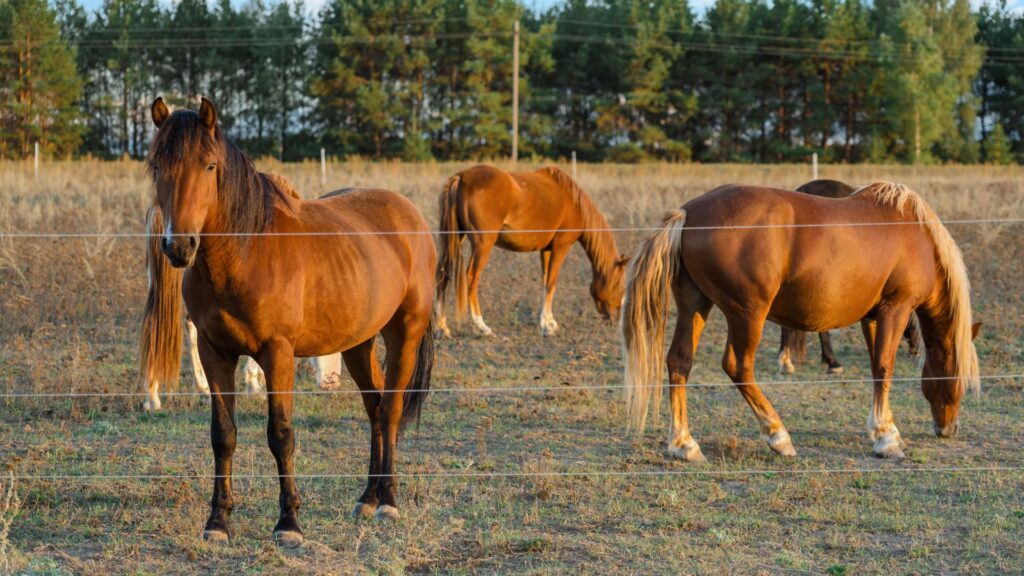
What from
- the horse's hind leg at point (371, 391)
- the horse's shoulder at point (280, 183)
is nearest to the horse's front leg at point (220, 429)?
the horse's hind leg at point (371, 391)

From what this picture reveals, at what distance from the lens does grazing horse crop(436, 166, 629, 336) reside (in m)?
11.5

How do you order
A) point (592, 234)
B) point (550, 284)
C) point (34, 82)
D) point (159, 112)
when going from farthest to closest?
1. point (34, 82)
2. point (592, 234)
3. point (550, 284)
4. point (159, 112)

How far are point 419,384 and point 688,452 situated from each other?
1.97 m

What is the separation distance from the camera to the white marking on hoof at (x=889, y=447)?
6.70 m

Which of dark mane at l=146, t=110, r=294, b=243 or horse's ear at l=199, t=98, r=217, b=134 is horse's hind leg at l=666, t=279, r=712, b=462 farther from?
horse's ear at l=199, t=98, r=217, b=134

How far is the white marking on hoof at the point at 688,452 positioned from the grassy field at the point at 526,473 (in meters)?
0.08

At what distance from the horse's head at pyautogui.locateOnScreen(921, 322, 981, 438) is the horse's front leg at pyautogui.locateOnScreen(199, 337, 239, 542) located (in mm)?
4976

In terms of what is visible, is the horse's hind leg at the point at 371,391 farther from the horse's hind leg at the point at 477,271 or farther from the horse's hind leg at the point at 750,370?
the horse's hind leg at the point at 477,271

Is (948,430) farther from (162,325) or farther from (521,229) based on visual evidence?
(521,229)

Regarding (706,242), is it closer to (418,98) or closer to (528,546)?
(528,546)

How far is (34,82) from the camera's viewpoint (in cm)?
3045

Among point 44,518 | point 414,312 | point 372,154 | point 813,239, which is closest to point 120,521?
point 44,518

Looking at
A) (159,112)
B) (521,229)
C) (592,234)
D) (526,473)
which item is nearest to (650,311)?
(526,473)

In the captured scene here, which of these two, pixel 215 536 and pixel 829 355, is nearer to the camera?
pixel 215 536
